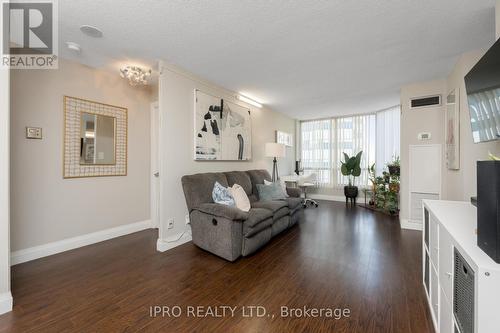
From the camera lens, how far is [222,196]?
283 cm

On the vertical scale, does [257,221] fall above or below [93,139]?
below

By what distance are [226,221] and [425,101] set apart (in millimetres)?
3764

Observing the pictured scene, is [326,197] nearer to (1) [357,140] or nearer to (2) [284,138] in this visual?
(1) [357,140]

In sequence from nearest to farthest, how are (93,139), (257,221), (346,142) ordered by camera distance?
1. (257,221)
2. (93,139)
3. (346,142)

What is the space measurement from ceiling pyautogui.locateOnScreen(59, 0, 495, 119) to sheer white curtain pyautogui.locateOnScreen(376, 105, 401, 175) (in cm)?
185

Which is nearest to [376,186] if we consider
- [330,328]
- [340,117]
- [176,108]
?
[340,117]

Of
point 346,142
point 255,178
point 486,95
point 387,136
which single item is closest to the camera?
point 486,95

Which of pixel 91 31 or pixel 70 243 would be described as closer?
pixel 91 31

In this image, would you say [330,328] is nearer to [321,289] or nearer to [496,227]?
[321,289]

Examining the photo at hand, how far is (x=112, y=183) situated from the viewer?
10.3ft

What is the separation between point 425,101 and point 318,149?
3118mm

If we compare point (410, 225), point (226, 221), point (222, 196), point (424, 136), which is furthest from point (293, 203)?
point (424, 136)

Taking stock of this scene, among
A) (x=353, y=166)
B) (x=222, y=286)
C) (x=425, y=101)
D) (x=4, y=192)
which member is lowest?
(x=222, y=286)

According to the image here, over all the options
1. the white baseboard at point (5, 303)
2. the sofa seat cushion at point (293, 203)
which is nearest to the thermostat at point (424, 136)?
the sofa seat cushion at point (293, 203)
